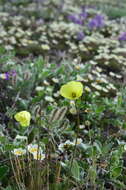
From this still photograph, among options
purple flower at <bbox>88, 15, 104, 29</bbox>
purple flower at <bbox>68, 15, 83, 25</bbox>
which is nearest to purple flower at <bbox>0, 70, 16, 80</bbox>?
purple flower at <bbox>88, 15, 104, 29</bbox>

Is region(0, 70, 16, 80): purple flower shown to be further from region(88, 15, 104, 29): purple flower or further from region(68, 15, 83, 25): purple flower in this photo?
region(68, 15, 83, 25): purple flower

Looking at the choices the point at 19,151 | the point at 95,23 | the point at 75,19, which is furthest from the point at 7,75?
the point at 75,19

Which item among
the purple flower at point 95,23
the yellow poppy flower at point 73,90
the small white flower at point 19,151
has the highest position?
the yellow poppy flower at point 73,90

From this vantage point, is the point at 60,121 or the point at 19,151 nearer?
the point at 19,151

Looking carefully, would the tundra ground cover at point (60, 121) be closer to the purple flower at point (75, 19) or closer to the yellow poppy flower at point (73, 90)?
the yellow poppy flower at point (73, 90)

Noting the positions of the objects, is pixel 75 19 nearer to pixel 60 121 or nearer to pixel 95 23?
pixel 95 23

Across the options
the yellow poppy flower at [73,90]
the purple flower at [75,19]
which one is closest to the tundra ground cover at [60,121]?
the yellow poppy flower at [73,90]

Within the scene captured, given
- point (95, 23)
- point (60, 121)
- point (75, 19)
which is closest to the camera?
point (60, 121)

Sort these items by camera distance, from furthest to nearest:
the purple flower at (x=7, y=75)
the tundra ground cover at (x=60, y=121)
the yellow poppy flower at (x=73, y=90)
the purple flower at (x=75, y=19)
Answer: the purple flower at (x=75, y=19)
the purple flower at (x=7, y=75)
the tundra ground cover at (x=60, y=121)
the yellow poppy flower at (x=73, y=90)

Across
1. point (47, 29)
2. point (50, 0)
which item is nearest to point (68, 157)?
point (47, 29)
